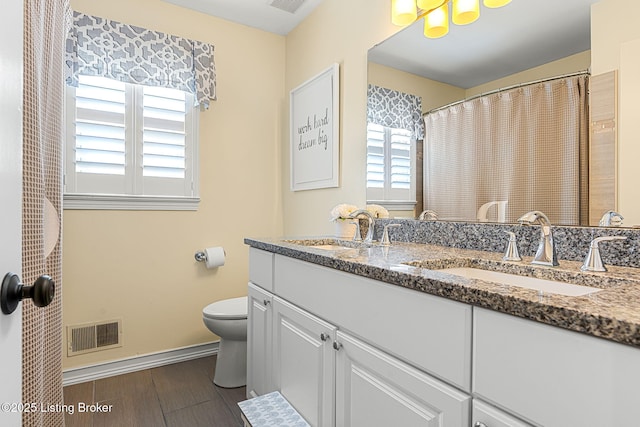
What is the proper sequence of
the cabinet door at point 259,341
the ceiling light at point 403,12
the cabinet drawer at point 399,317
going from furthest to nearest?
1. the ceiling light at point 403,12
2. the cabinet door at point 259,341
3. the cabinet drawer at point 399,317

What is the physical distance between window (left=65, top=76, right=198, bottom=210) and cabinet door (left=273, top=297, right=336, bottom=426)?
1413 mm

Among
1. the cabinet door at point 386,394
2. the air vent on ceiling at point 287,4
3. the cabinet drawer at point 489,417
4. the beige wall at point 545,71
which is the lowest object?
the cabinet door at point 386,394

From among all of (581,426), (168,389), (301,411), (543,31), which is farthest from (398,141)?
(168,389)

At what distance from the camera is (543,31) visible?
4.40 ft

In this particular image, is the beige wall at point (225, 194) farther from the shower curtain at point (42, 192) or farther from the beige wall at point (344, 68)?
the shower curtain at point (42, 192)

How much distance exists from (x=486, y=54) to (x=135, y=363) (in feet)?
8.96

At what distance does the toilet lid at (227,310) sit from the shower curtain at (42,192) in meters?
0.82

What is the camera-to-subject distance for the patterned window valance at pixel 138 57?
7.28 feet

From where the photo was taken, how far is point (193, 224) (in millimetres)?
2652

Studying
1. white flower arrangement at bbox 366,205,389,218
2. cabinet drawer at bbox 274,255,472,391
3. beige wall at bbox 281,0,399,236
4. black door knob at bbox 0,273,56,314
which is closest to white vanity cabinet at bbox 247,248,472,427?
cabinet drawer at bbox 274,255,472,391

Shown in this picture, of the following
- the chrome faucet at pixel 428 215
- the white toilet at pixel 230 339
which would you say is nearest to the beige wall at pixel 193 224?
the white toilet at pixel 230 339

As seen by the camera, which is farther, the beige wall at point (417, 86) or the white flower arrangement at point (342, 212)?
the white flower arrangement at point (342, 212)

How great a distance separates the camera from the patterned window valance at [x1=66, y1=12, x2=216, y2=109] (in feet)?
7.28

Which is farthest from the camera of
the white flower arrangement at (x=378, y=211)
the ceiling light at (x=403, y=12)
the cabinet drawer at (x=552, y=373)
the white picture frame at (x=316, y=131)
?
the white picture frame at (x=316, y=131)
